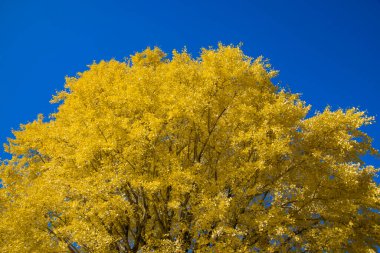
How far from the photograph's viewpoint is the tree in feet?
49.4

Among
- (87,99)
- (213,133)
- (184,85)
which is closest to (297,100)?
(213,133)

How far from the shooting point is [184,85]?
674 inches

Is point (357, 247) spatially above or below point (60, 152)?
below

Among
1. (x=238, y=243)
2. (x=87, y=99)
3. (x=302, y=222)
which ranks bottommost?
(x=238, y=243)

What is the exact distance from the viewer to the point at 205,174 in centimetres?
1670

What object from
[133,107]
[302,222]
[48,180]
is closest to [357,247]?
[302,222]

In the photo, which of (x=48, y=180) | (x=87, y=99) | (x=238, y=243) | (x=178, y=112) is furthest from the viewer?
(x=87, y=99)

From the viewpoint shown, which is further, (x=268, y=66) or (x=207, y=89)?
(x=268, y=66)

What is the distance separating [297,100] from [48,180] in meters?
13.9

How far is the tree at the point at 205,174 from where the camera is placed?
15055 millimetres

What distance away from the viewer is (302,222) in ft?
56.4

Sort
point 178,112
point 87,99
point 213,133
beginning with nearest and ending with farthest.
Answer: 1. point 178,112
2. point 213,133
3. point 87,99

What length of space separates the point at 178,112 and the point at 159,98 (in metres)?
2.00

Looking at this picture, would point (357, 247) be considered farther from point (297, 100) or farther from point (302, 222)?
point (297, 100)
